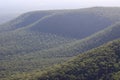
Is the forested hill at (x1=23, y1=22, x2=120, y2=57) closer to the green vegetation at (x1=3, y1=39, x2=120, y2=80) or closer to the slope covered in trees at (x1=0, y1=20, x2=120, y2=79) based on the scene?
the slope covered in trees at (x1=0, y1=20, x2=120, y2=79)

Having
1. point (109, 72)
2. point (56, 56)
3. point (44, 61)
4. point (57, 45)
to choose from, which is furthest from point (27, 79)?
point (57, 45)

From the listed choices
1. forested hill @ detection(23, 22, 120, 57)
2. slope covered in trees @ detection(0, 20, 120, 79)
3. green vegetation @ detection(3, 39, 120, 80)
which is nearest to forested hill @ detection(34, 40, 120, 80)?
green vegetation @ detection(3, 39, 120, 80)

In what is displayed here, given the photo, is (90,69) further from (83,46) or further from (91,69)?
(83,46)

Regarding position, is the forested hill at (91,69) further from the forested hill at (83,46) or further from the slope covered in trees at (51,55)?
the forested hill at (83,46)

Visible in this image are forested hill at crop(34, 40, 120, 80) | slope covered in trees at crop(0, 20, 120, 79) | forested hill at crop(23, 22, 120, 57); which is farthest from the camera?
forested hill at crop(23, 22, 120, 57)

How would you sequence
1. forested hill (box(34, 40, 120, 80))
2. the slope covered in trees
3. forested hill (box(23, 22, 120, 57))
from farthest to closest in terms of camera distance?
forested hill (box(23, 22, 120, 57))
the slope covered in trees
forested hill (box(34, 40, 120, 80))

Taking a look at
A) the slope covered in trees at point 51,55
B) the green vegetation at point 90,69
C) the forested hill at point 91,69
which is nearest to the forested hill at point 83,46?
the slope covered in trees at point 51,55

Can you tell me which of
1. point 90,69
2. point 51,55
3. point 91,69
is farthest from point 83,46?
point 91,69

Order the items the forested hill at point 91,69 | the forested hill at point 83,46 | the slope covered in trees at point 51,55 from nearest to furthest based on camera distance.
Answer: the forested hill at point 91,69
the slope covered in trees at point 51,55
the forested hill at point 83,46

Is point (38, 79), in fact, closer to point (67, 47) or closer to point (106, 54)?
point (106, 54)
